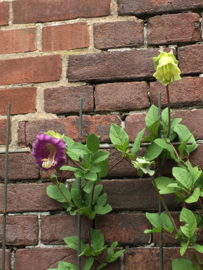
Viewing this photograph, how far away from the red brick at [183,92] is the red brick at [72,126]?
0.14 m

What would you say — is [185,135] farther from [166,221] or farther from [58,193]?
[58,193]

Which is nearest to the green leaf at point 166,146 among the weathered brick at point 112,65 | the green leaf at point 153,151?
the green leaf at point 153,151

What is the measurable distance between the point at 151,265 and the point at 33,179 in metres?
0.42

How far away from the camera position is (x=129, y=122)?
101cm

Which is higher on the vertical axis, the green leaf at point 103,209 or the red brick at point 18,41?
the red brick at point 18,41

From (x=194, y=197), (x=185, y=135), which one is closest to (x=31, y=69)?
(x=185, y=135)

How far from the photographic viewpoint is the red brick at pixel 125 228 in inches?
37.1

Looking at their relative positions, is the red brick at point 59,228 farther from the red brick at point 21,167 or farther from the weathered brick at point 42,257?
the red brick at point 21,167

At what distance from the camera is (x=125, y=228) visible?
952mm

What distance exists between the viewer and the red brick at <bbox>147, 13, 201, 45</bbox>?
103cm

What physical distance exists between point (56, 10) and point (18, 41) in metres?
0.16

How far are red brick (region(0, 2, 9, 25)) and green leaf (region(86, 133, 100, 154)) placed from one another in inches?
21.9

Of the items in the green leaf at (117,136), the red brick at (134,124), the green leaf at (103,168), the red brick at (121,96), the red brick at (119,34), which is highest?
the red brick at (119,34)

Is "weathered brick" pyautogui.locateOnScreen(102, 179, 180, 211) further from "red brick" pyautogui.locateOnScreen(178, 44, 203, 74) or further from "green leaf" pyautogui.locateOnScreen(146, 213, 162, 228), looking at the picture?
"red brick" pyautogui.locateOnScreen(178, 44, 203, 74)
